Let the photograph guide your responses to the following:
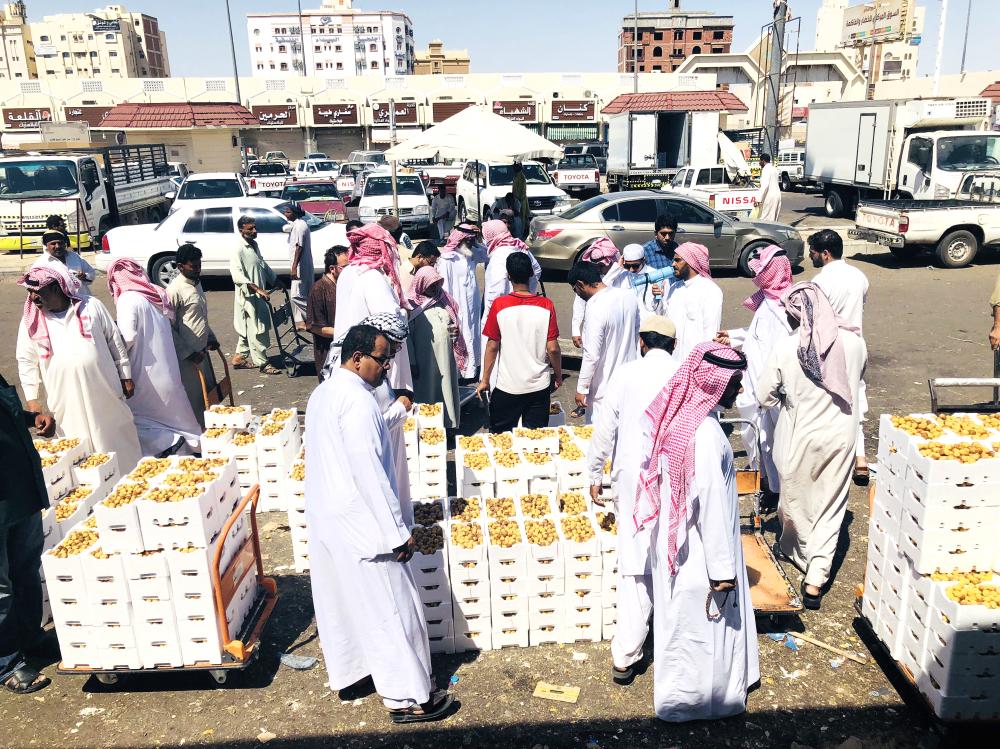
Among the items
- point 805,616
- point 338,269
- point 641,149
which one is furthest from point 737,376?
point 641,149

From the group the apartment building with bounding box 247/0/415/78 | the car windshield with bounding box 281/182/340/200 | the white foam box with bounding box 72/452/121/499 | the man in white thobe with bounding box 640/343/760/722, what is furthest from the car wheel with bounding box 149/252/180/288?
the apartment building with bounding box 247/0/415/78

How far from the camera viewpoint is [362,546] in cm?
336

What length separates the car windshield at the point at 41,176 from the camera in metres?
16.6

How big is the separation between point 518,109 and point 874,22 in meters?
28.1

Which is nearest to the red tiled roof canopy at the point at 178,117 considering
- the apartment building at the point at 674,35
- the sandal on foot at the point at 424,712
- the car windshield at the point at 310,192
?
the car windshield at the point at 310,192

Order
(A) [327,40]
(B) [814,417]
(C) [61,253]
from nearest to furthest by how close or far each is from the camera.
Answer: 1. (B) [814,417]
2. (C) [61,253]
3. (A) [327,40]

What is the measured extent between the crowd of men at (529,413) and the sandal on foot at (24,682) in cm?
1

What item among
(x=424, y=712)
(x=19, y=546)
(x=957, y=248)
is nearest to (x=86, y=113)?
(x=957, y=248)

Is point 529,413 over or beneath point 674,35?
beneath

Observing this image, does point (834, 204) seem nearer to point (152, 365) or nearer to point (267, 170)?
point (267, 170)

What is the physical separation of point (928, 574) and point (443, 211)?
15134mm

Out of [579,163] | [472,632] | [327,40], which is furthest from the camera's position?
[327,40]

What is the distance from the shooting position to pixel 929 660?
3.46 meters

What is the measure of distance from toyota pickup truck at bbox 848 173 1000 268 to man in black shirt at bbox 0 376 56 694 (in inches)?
613
